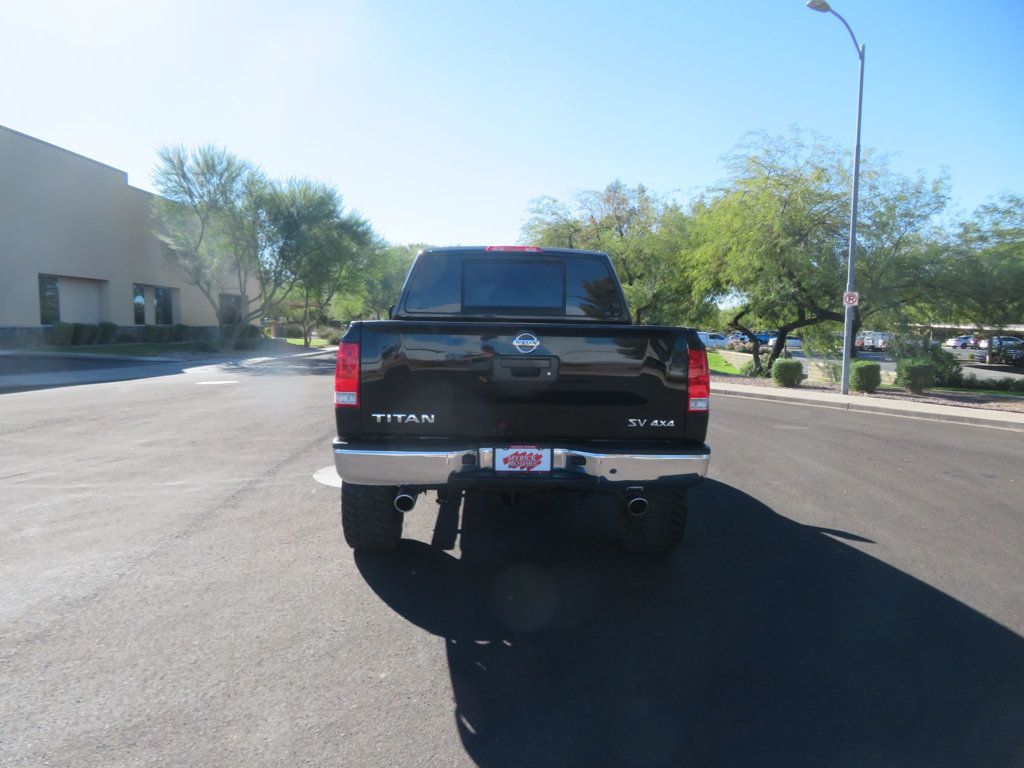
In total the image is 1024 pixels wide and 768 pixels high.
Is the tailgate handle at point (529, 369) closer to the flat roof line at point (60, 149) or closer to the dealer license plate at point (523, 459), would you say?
the dealer license plate at point (523, 459)

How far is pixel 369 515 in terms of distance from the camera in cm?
448

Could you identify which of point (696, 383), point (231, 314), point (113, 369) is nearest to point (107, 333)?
point (231, 314)

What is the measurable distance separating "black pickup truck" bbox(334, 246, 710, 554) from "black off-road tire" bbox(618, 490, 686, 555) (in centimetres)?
44

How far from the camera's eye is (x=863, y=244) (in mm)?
21094

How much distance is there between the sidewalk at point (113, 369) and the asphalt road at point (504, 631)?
13305mm

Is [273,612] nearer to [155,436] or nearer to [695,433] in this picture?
[695,433]

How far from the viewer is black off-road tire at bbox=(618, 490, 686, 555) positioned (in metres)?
4.53

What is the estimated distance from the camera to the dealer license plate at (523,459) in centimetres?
390

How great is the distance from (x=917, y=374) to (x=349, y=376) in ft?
60.9

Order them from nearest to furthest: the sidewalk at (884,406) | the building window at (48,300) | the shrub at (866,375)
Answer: the sidewalk at (884,406), the shrub at (866,375), the building window at (48,300)

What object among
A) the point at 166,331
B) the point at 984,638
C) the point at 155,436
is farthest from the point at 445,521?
the point at 166,331

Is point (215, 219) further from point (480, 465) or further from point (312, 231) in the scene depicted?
point (480, 465)

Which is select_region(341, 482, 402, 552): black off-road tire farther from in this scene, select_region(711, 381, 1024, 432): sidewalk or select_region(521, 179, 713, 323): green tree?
select_region(521, 179, 713, 323): green tree

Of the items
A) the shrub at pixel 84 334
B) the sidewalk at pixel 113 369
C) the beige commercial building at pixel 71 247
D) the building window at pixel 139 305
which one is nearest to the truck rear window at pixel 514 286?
the sidewalk at pixel 113 369
